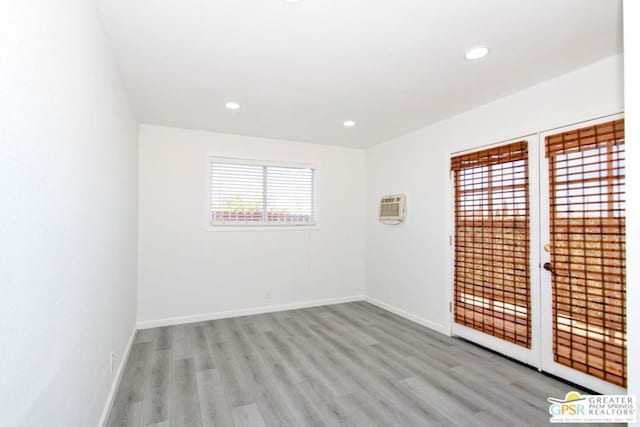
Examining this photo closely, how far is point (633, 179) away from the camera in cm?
123

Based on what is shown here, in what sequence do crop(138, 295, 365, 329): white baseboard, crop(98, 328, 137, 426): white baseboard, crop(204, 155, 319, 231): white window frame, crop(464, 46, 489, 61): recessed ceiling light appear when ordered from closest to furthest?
crop(98, 328, 137, 426): white baseboard → crop(464, 46, 489, 61): recessed ceiling light → crop(138, 295, 365, 329): white baseboard → crop(204, 155, 319, 231): white window frame

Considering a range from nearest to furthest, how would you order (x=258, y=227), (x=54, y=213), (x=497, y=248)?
(x=54, y=213) < (x=497, y=248) < (x=258, y=227)

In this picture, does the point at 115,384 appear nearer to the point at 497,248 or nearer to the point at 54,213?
the point at 54,213

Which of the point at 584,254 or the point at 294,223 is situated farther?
the point at 294,223

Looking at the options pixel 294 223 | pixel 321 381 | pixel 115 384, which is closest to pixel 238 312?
pixel 294 223

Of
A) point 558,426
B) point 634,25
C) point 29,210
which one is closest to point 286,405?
point 558,426

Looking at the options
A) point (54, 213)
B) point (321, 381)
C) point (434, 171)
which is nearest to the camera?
point (54, 213)

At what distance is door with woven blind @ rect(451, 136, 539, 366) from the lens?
2.80m

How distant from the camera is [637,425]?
1.21m

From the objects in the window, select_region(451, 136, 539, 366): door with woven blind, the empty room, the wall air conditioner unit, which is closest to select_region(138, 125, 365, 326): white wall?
the empty room

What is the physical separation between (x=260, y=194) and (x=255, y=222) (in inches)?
16.5

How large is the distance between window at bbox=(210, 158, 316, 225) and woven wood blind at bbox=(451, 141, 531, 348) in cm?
224

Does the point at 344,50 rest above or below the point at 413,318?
above

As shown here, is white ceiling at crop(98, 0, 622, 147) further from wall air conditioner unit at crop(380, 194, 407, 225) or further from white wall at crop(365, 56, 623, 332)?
wall air conditioner unit at crop(380, 194, 407, 225)
